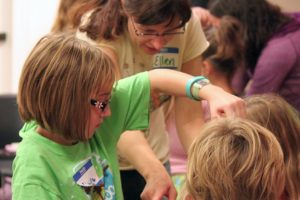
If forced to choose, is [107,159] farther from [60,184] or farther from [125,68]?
[125,68]

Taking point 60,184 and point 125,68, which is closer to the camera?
point 60,184

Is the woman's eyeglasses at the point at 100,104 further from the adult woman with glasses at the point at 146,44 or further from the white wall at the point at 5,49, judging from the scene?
the white wall at the point at 5,49

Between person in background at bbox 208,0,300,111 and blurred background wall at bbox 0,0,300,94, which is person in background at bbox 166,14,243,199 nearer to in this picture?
person in background at bbox 208,0,300,111

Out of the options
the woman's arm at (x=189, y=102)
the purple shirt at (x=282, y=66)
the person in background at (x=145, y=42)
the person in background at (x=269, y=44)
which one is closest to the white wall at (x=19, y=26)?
the person in background at (x=269, y=44)

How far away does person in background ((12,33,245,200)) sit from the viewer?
1.19 meters

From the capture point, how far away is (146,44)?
161 cm

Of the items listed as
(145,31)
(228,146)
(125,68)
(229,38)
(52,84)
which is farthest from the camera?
(229,38)

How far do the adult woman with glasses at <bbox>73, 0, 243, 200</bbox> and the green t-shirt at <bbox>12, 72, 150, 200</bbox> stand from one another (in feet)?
0.46

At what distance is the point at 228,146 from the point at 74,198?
38cm

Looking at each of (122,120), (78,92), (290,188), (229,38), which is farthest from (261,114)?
(229,38)

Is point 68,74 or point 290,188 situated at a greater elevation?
point 68,74

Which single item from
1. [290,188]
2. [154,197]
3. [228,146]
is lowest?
[154,197]

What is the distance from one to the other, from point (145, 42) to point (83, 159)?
0.45m

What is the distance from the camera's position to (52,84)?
47.0 inches
